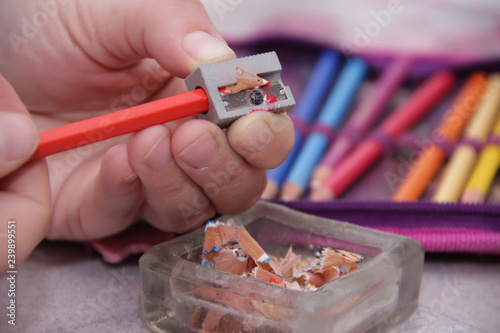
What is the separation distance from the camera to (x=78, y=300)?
57cm

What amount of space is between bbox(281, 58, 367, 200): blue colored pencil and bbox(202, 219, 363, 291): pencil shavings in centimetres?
28

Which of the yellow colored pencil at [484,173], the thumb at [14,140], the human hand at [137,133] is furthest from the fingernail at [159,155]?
the yellow colored pencil at [484,173]

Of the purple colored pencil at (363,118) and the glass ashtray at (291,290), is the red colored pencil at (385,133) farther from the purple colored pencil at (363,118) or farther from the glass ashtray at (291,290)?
the glass ashtray at (291,290)

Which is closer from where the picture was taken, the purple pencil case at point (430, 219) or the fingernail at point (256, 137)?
the fingernail at point (256, 137)

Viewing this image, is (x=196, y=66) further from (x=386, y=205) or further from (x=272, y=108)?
(x=386, y=205)

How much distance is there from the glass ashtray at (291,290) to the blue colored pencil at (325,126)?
24 centimetres

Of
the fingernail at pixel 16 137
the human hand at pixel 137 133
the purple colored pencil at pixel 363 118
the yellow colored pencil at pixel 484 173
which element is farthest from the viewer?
the purple colored pencil at pixel 363 118

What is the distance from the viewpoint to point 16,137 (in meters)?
0.41

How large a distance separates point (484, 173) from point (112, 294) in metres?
0.51

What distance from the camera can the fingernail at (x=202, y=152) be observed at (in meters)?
0.50

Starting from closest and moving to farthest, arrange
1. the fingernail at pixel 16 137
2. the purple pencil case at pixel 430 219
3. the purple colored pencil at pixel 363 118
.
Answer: the fingernail at pixel 16 137, the purple pencil case at pixel 430 219, the purple colored pencil at pixel 363 118

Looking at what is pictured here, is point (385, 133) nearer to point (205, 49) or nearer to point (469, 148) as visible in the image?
point (469, 148)

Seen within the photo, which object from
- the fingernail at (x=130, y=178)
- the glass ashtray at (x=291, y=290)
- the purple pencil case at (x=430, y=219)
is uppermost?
the fingernail at (x=130, y=178)

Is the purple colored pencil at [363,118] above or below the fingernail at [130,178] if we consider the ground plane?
below
